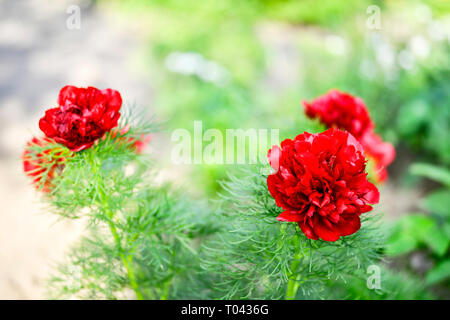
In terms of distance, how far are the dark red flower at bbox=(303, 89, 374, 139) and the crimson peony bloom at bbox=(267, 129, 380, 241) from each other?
445mm

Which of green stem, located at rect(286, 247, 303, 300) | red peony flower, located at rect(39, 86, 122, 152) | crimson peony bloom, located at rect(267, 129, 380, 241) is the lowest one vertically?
green stem, located at rect(286, 247, 303, 300)

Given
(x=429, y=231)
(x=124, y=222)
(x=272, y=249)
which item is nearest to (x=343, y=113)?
(x=272, y=249)

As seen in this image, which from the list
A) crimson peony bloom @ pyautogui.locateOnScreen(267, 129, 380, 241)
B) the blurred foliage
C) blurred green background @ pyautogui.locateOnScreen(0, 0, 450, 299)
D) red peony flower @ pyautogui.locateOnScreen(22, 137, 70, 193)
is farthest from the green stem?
the blurred foliage

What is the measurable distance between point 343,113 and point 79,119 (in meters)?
0.78

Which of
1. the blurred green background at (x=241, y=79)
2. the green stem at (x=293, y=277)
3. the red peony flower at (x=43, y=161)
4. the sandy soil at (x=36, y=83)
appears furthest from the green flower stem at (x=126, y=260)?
the sandy soil at (x=36, y=83)

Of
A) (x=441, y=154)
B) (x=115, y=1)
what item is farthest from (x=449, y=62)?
(x=115, y=1)

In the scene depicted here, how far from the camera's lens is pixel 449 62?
279 cm

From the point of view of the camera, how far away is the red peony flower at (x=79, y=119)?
2.79ft

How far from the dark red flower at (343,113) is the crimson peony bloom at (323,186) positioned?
1.46ft

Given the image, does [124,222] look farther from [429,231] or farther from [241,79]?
[241,79]

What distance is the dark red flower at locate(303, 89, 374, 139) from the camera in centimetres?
121

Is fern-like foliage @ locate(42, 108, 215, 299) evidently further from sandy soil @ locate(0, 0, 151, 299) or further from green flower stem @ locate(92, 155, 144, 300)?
sandy soil @ locate(0, 0, 151, 299)

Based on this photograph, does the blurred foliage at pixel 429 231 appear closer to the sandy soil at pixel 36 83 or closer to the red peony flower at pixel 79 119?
the red peony flower at pixel 79 119
